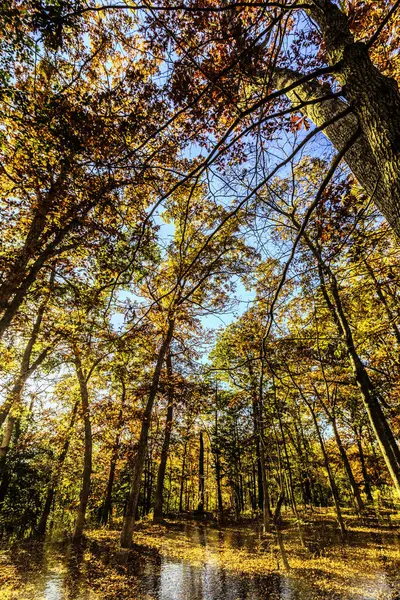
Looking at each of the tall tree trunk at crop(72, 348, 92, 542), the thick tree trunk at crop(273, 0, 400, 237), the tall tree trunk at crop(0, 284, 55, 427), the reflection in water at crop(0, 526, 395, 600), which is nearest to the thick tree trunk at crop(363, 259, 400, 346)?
the thick tree trunk at crop(273, 0, 400, 237)

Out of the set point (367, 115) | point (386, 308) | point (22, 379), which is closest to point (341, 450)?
point (386, 308)

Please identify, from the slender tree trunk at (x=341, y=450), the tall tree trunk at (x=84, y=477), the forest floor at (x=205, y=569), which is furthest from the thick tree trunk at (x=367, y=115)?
the tall tree trunk at (x=84, y=477)

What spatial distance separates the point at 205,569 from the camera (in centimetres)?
830

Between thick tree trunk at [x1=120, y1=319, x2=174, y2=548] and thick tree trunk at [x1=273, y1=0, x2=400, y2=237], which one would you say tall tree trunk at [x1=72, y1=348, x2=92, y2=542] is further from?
thick tree trunk at [x1=273, y1=0, x2=400, y2=237]

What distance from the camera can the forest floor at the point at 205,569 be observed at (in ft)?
20.4

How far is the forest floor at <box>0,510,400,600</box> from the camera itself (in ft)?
20.4

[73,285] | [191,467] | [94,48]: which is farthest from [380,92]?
[191,467]

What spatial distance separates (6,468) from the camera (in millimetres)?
15469

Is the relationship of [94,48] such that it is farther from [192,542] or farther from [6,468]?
[6,468]

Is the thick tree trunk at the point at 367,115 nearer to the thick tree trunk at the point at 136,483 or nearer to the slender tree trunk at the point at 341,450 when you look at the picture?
the thick tree trunk at the point at 136,483

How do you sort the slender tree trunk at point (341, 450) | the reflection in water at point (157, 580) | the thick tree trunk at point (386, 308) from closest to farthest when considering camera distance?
the thick tree trunk at point (386, 308) → the reflection in water at point (157, 580) → the slender tree trunk at point (341, 450)

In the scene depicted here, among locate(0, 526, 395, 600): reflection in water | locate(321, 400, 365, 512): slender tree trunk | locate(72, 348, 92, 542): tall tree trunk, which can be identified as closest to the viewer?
locate(0, 526, 395, 600): reflection in water

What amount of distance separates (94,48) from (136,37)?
1.01 meters

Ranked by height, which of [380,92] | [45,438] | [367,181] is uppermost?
[380,92]
